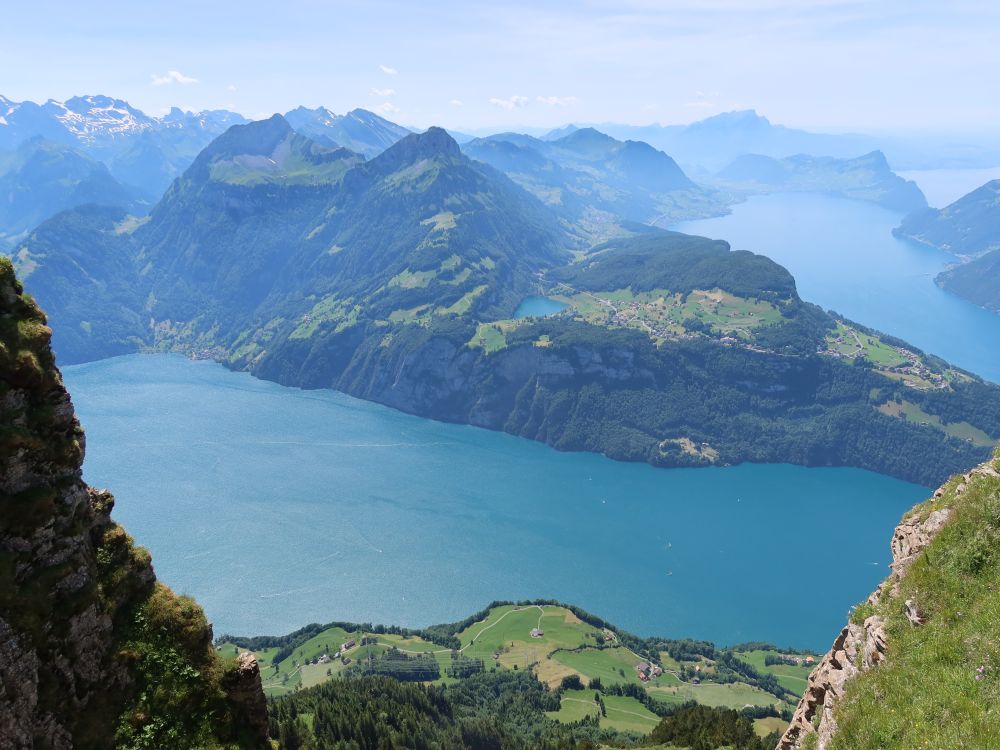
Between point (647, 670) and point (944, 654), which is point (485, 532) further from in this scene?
point (944, 654)

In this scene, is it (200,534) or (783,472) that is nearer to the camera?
(200,534)

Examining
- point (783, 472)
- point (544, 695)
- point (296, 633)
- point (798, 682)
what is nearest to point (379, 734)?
point (544, 695)

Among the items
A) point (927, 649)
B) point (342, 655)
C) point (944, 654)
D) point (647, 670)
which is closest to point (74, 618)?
point (927, 649)

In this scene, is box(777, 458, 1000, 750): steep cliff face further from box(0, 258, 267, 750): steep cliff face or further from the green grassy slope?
box(0, 258, 267, 750): steep cliff face

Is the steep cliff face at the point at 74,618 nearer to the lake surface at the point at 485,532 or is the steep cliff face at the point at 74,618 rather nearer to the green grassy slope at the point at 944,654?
the green grassy slope at the point at 944,654

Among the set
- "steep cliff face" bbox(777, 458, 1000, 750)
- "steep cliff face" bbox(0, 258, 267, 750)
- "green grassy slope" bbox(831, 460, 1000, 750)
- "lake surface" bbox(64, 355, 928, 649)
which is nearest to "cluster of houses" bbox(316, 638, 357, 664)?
"lake surface" bbox(64, 355, 928, 649)

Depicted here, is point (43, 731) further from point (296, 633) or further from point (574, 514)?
point (574, 514)
